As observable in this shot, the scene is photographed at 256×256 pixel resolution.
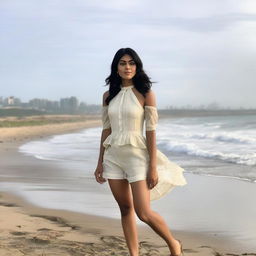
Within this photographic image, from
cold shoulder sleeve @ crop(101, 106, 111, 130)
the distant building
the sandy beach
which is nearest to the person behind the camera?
cold shoulder sleeve @ crop(101, 106, 111, 130)

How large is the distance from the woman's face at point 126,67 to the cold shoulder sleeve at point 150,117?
277mm

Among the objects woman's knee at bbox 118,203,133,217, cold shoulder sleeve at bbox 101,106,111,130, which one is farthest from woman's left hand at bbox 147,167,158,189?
cold shoulder sleeve at bbox 101,106,111,130

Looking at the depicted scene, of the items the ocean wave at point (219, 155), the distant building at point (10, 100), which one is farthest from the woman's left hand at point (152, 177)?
the distant building at point (10, 100)

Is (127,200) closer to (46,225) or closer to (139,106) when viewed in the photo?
(139,106)

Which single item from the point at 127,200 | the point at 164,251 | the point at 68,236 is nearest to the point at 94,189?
the point at 68,236

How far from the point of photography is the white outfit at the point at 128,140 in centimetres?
323

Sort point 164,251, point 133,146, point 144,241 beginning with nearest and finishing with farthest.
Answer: point 133,146 < point 164,251 < point 144,241

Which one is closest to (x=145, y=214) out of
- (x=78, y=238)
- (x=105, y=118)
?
(x=105, y=118)

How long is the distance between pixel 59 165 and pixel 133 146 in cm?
914

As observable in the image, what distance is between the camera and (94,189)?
7.93 meters

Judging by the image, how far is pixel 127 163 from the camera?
3.24 m

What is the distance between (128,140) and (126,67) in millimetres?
530

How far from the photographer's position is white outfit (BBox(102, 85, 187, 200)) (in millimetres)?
3229

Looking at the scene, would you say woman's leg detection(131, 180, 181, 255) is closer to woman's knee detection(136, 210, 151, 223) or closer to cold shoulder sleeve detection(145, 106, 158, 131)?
woman's knee detection(136, 210, 151, 223)
